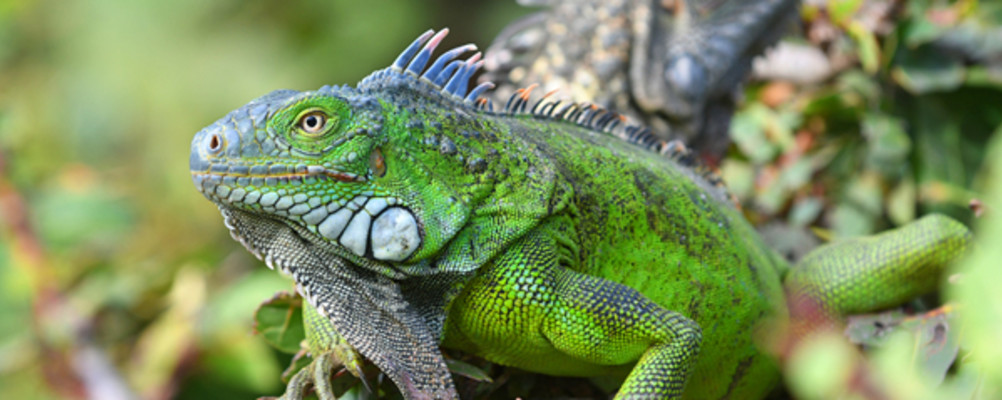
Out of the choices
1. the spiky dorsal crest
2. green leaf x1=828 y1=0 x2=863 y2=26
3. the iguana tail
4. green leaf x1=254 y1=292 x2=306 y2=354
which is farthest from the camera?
green leaf x1=828 y1=0 x2=863 y2=26

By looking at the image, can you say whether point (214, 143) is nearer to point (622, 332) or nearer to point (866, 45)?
point (622, 332)

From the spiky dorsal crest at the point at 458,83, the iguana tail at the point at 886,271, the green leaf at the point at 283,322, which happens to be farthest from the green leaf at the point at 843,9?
the green leaf at the point at 283,322

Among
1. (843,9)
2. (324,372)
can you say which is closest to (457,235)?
(324,372)

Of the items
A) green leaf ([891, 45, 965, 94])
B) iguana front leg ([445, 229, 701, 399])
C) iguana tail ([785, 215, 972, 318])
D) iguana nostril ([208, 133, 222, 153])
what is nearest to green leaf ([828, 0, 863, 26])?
green leaf ([891, 45, 965, 94])

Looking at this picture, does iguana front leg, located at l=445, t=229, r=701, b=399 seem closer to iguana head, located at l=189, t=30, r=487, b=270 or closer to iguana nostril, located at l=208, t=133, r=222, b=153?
iguana head, located at l=189, t=30, r=487, b=270

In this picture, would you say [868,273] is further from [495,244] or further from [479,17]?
[479,17]

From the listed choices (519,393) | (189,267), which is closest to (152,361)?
(189,267)

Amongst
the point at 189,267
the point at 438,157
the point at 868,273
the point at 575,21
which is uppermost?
the point at 575,21
